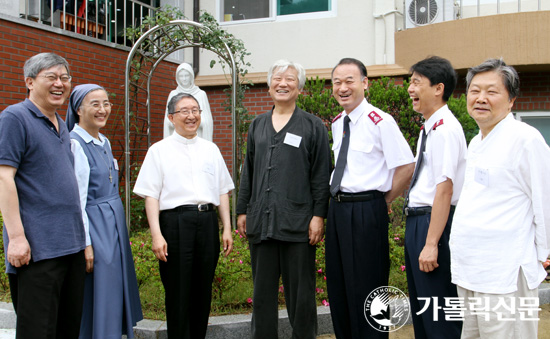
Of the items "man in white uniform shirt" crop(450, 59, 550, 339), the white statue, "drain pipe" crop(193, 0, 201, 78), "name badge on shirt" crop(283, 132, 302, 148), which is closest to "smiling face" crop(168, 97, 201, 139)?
"name badge on shirt" crop(283, 132, 302, 148)

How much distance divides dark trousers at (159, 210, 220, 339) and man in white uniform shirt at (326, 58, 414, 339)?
32.7 inches

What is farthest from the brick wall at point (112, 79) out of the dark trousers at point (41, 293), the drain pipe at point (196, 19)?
the dark trousers at point (41, 293)

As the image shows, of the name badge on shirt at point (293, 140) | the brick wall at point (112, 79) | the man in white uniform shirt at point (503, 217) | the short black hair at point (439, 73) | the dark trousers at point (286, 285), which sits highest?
the brick wall at point (112, 79)

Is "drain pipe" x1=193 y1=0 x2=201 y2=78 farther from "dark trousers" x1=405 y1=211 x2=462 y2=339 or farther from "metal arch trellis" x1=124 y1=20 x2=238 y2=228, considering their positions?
"dark trousers" x1=405 y1=211 x2=462 y2=339

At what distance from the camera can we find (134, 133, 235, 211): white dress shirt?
3.19 meters

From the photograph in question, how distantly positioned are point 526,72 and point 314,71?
3.14 meters

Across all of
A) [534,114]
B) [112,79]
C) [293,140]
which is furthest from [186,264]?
[534,114]

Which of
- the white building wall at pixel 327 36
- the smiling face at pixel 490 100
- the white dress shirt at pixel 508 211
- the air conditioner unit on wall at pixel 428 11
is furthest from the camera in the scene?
the white building wall at pixel 327 36

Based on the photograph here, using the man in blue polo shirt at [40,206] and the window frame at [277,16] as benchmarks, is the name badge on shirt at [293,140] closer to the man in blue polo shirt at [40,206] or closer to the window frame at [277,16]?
the man in blue polo shirt at [40,206]

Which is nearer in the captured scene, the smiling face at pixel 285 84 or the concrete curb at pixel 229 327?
the smiling face at pixel 285 84

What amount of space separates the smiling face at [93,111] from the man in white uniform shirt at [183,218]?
39cm

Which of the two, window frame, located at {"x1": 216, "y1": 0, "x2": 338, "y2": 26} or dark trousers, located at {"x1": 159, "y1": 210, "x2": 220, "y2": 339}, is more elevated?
window frame, located at {"x1": 216, "y1": 0, "x2": 338, "y2": 26}

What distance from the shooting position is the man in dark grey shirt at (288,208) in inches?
121

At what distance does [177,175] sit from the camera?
320 centimetres
